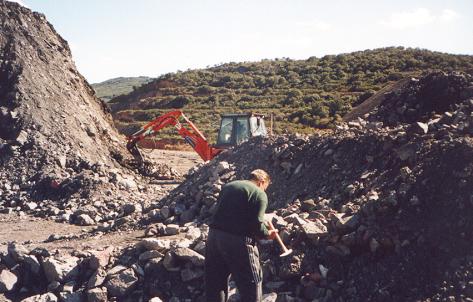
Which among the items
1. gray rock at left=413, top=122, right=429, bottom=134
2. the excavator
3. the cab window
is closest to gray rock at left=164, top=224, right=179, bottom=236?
gray rock at left=413, top=122, right=429, bottom=134

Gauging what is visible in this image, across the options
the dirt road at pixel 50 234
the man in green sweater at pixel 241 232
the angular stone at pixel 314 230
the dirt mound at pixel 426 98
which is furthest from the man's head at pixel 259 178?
the dirt mound at pixel 426 98

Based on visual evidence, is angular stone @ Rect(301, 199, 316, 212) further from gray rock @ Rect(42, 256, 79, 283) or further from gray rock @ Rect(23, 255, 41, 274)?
gray rock @ Rect(23, 255, 41, 274)

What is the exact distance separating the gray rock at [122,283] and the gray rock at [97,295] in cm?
9

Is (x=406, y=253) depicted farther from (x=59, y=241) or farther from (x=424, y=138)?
(x=59, y=241)

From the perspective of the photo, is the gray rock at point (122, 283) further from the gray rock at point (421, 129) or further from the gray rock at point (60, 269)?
the gray rock at point (421, 129)

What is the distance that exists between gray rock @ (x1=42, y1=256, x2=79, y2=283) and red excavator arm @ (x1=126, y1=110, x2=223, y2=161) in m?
7.73

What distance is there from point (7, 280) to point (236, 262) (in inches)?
127

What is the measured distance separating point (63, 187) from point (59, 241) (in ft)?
11.2

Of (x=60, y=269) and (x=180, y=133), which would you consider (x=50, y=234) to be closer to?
(x=60, y=269)

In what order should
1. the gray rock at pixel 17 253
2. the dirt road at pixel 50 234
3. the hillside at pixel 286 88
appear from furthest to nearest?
the hillside at pixel 286 88 → the dirt road at pixel 50 234 → the gray rock at pixel 17 253

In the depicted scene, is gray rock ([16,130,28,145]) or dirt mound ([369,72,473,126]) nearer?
dirt mound ([369,72,473,126])

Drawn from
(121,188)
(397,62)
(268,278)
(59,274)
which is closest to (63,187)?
(121,188)

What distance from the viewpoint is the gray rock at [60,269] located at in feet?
19.0

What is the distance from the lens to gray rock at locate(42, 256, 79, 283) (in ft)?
19.0
